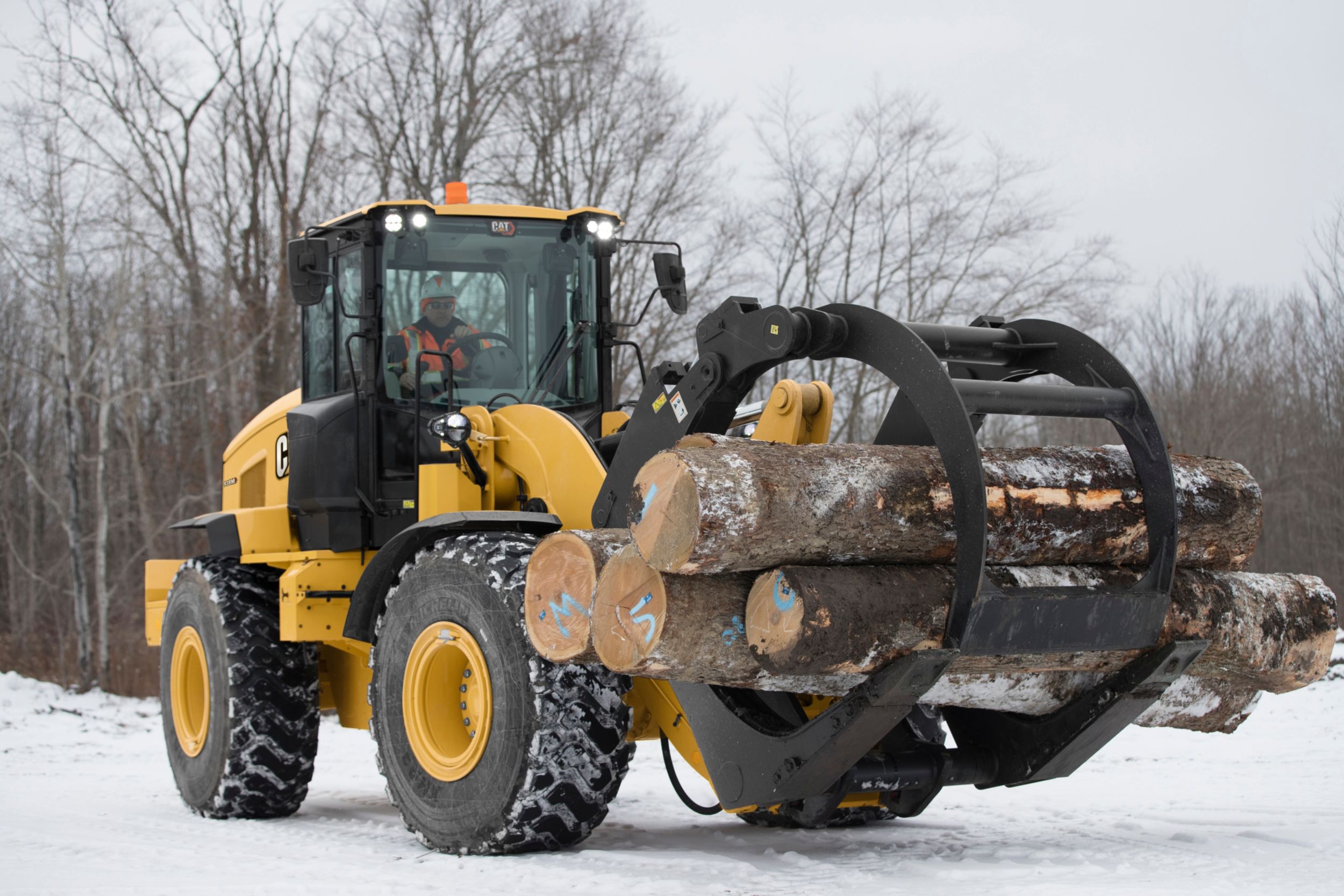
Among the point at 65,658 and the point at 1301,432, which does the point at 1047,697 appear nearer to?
the point at 65,658

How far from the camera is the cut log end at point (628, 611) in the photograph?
4.28 meters

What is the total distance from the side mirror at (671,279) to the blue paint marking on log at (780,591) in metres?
3.19

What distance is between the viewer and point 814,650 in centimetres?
402

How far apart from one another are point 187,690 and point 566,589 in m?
4.27

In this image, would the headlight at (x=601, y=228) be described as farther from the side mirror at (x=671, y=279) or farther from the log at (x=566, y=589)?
the log at (x=566, y=589)

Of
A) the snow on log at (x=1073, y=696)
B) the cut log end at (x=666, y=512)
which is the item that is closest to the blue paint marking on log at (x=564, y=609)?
the cut log end at (x=666, y=512)

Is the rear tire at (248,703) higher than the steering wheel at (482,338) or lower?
lower

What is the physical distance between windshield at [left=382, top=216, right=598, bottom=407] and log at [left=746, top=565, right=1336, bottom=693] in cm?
306

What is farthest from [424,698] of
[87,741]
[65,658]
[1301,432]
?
[1301,432]

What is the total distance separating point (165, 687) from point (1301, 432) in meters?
21.1

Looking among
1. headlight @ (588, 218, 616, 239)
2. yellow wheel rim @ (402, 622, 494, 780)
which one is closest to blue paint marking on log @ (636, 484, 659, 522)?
yellow wheel rim @ (402, 622, 494, 780)

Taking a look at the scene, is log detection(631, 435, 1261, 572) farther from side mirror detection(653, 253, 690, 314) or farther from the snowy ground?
side mirror detection(653, 253, 690, 314)

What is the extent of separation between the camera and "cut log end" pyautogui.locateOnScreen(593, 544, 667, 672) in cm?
428

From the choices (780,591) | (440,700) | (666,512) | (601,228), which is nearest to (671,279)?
(601,228)
